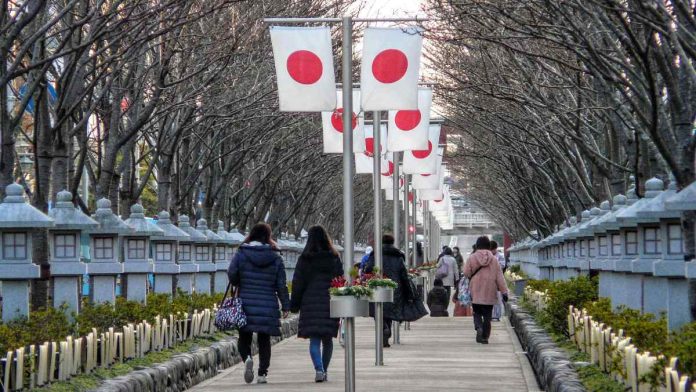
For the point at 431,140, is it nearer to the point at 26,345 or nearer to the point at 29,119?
the point at 26,345

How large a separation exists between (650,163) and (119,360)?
978cm

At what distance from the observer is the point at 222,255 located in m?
30.2

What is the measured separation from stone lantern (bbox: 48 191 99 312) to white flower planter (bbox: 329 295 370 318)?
3786 mm

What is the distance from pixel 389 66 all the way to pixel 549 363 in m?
3.71

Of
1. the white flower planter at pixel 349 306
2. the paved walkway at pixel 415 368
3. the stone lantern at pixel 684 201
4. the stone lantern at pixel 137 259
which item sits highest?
the stone lantern at pixel 684 201

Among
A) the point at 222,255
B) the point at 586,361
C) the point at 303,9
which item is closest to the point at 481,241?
the point at 303,9

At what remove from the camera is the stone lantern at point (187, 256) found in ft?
81.7

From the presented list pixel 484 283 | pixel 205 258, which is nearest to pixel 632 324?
pixel 484 283

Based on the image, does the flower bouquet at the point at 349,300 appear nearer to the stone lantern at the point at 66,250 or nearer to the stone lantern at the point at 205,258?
the stone lantern at the point at 66,250

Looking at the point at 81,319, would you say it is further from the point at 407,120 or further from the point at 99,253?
the point at 407,120

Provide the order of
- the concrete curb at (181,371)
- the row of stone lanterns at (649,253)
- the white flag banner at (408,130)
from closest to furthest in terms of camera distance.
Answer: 1. the concrete curb at (181,371)
2. the row of stone lanterns at (649,253)
3. the white flag banner at (408,130)

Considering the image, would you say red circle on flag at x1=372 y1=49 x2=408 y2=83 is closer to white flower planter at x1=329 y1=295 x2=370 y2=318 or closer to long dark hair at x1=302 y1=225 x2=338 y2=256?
long dark hair at x1=302 y1=225 x2=338 y2=256

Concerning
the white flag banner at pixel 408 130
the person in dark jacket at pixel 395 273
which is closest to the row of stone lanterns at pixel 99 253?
the person in dark jacket at pixel 395 273

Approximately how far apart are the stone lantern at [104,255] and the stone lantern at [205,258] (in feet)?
27.6
